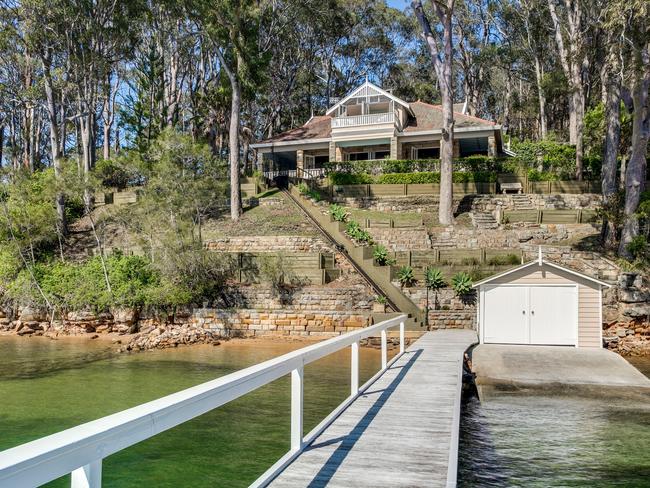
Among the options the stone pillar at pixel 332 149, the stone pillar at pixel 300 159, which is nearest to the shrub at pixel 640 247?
the stone pillar at pixel 332 149

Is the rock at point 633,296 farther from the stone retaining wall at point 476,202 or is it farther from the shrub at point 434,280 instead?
the stone retaining wall at point 476,202

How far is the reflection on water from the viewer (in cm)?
711

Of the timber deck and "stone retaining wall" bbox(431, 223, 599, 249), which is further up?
"stone retaining wall" bbox(431, 223, 599, 249)

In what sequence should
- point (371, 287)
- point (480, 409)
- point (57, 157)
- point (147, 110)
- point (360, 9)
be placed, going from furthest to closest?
point (360, 9)
point (147, 110)
point (57, 157)
point (371, 287)
point (480, 409)

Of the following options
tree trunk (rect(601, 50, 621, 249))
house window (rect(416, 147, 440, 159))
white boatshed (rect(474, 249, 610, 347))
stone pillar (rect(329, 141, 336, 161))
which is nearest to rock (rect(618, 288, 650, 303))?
white boatshed (rect(474, 249, 610, 347))

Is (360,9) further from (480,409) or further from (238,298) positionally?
(480,409)

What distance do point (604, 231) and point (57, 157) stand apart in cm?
2559

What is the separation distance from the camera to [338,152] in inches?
1417

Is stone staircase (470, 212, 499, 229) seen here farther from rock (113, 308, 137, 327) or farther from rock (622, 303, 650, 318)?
rock (113, 308, 137, 327)

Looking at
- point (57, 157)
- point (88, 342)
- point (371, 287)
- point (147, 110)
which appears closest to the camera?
point (88, 342)

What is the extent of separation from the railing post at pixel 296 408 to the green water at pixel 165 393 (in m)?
2.35

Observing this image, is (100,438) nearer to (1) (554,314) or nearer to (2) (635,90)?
(1) (554,314)

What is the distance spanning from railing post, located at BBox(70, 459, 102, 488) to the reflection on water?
574cm

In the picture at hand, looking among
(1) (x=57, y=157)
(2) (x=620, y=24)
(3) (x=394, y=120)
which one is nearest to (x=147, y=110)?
(1) (x=57, y=157)
